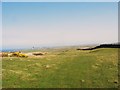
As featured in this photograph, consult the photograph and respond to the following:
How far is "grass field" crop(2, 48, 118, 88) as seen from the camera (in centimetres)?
3344

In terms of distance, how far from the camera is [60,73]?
37.6 meters

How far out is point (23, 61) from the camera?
43.4 meters

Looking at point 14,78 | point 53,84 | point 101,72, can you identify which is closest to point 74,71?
point 101,72

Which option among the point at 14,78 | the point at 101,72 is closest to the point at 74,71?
the point at 101,72

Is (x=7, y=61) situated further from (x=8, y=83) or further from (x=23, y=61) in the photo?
(x=8, y=83)

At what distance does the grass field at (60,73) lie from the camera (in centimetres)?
3344

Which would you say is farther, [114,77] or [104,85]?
[114,77]

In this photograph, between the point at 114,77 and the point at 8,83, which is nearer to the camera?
the point at 8,83

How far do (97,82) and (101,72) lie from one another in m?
4.47

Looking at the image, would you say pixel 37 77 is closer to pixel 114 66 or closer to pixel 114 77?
pixel 114 77

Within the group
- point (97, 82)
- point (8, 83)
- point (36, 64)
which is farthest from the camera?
point (36, 64)

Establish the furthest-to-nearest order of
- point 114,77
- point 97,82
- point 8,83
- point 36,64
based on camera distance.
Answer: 1. point 36,64
2. point 114,77
3. point 97,82
4. point 8,83

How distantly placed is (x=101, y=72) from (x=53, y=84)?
29.9ft

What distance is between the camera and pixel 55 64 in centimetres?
4259
